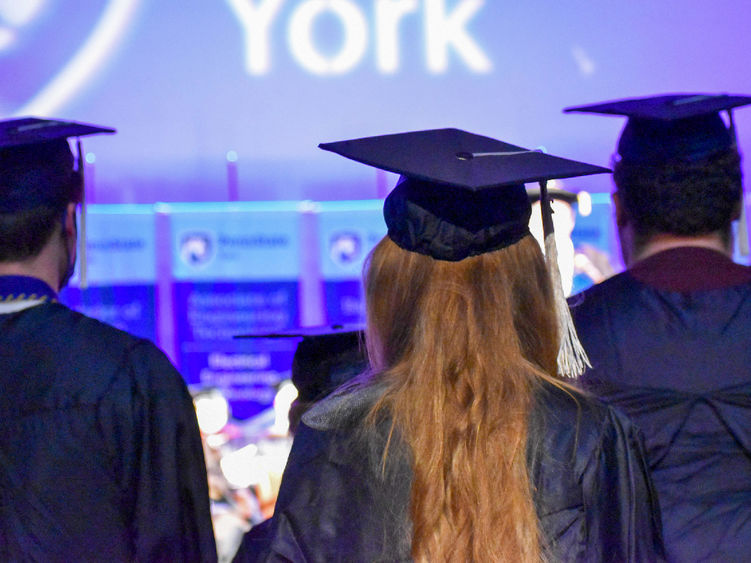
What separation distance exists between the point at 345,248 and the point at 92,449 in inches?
98.5

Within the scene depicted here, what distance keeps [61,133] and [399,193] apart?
765 mm

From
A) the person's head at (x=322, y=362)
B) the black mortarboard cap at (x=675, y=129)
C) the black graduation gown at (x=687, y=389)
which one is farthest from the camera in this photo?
the person's head at (x=322, y=362)

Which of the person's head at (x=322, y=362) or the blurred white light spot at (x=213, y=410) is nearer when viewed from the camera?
the person's head at (x=322, y=362)

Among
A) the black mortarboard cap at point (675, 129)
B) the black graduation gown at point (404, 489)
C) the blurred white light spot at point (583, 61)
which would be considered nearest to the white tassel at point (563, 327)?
the black graduation gown at point (404, 489)

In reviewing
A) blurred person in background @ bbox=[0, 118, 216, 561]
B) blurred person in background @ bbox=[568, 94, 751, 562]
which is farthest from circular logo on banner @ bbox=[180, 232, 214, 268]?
blurred person in background @ bbox=[568, 94, 751, 562]

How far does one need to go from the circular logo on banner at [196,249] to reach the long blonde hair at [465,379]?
275 centimetres

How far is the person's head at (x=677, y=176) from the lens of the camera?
1.76 meters

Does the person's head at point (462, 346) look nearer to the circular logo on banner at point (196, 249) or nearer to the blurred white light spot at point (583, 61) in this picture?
the circular logo on banner at point (196, 249)

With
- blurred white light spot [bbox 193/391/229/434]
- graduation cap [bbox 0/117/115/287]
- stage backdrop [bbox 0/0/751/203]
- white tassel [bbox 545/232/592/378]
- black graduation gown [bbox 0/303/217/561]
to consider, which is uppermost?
stage backdrop [bbox 0/0/751/203]

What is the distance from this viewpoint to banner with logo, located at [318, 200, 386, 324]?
13.4ft

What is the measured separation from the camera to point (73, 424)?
5.39 feet

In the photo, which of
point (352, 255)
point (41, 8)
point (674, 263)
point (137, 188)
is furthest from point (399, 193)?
point (41, 8)

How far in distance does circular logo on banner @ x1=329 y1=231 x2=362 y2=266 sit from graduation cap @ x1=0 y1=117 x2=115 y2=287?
2.25 meters

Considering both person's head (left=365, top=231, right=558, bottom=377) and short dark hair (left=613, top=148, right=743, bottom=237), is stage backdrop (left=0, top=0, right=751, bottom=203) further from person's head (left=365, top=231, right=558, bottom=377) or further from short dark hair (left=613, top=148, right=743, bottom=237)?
person's head (left=365, top=231, right=558, bottom=377)
